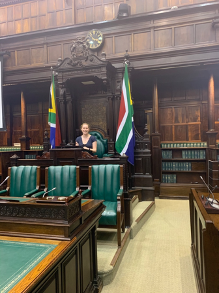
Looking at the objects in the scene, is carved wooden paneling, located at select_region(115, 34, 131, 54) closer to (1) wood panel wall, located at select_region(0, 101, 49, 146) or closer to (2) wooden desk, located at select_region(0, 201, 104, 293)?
(1) wood panel wall, located at select_region(0, 101, 49, 146)

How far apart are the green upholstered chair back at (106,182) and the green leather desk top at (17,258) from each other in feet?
5.03

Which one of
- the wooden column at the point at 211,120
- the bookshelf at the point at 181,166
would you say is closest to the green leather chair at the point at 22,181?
the bookshelf at the point at 181,166

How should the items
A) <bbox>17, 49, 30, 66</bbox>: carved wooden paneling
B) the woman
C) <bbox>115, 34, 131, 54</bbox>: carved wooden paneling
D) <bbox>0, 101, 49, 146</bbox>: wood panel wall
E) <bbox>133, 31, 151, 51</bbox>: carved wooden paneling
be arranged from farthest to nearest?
1. <bbox>0, 101, 49, 146</bbox>: wood panel wall
2. <bbox>17, 49, 30, 66</bbox>: carved wooden paneling
3. <bbox>115, 34, 131, 54</bbox>: carved wooden paneling
4. <bbox>133, 31, 151, 51</bbox>: carved wooden paneling
5. the woman

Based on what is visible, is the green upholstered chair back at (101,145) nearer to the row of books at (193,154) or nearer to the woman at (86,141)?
the woman at (86,141)

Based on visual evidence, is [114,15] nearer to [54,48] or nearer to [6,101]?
[54,48]

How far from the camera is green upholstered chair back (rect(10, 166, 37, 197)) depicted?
2.81m

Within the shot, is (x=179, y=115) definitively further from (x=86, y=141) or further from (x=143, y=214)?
(x=143, y=214)

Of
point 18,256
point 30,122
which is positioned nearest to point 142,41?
point 30,122

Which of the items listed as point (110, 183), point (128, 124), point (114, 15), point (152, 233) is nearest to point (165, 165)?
point (128, 124)

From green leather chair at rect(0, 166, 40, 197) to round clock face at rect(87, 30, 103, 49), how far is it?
3.85 metres

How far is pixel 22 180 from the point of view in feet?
9.30

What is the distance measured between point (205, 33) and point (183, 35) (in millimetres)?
477

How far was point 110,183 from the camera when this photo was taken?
8.69 ft

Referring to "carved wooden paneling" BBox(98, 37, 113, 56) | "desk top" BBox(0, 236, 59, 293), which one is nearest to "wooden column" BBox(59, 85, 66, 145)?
"carved wooden paneling" BBox(98, 37, 113, 56)
